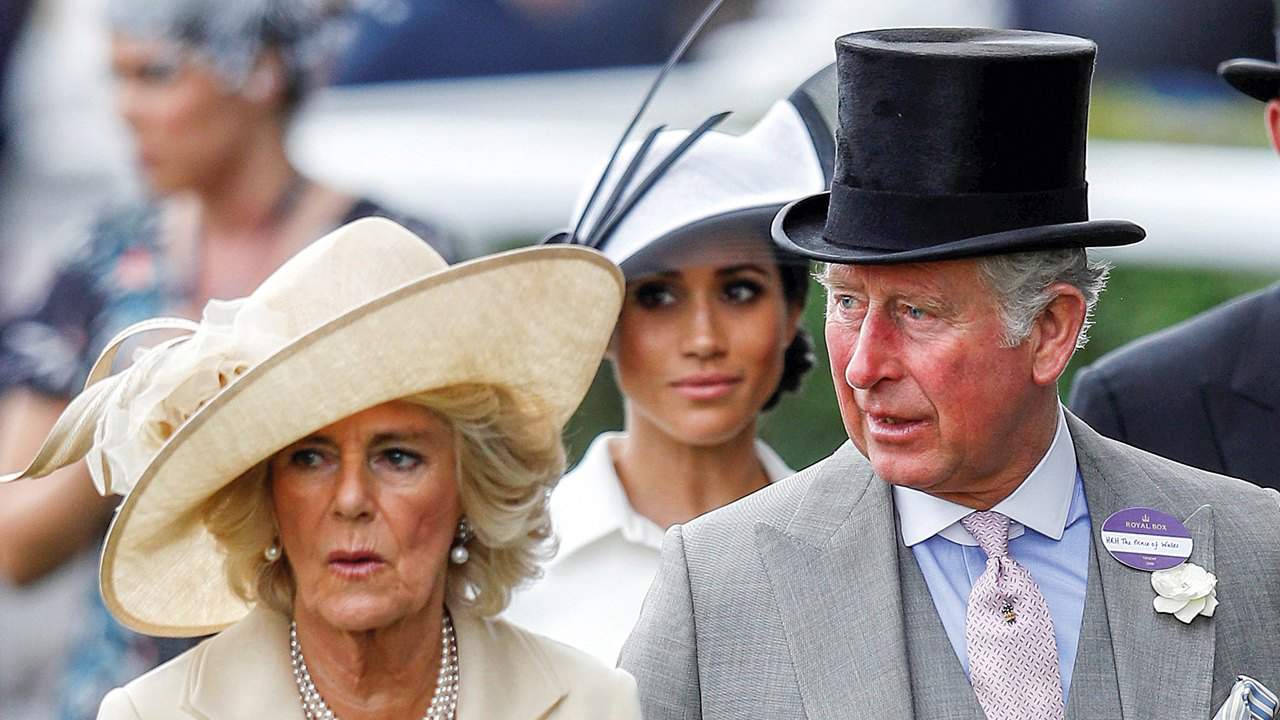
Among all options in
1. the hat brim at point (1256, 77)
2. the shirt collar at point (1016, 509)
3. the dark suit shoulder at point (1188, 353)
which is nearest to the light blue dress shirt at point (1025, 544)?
the shirt collar at point (1016, 509)

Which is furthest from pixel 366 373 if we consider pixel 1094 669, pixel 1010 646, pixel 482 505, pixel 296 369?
pixel 1094 669

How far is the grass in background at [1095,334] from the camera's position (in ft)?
24.5

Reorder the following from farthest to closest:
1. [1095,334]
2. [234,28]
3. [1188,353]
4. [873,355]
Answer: [1095,334] → [234,28] → [1188,353] → [873,355]

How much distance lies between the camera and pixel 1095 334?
320 inches

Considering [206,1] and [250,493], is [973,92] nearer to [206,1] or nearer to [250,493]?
[250,493]

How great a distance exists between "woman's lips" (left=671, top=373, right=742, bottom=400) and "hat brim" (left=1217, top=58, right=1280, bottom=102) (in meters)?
1.26

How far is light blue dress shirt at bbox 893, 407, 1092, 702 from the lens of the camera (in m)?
3.35

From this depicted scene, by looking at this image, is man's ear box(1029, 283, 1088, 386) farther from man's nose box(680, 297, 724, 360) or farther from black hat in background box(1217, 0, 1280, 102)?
black hat in background box(1217, 0, 1280, 102)

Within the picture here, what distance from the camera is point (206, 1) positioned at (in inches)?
233

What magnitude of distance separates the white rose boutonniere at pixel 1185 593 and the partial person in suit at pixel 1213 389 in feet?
3.75

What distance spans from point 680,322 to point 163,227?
2.32 m

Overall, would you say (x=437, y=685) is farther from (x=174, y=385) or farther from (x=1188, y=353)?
(x=1188, y=353)

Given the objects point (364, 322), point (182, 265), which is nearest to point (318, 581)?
point (364, 322)

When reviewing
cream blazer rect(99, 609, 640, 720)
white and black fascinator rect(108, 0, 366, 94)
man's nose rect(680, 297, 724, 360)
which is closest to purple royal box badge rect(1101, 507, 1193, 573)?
cream blazer rect(99, 609, 640, 720)
